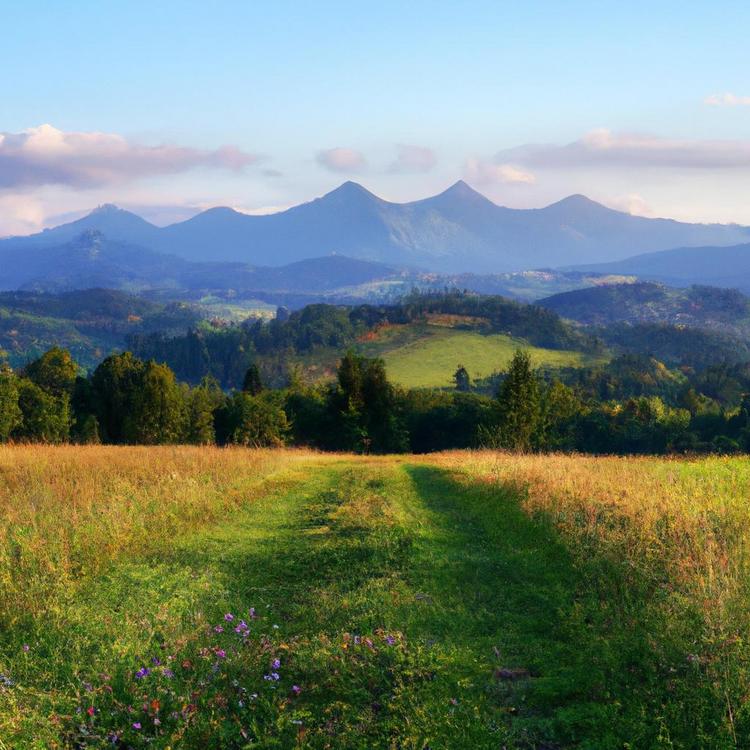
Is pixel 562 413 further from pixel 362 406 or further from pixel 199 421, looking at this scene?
pixel 199 421

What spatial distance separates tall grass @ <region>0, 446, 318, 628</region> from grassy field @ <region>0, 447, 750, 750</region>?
2.3 inches

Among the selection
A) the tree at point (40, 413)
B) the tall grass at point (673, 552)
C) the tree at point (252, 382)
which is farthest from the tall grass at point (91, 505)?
the tree at point (252, 382)

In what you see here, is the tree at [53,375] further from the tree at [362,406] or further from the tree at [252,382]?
the tree at [362,406]

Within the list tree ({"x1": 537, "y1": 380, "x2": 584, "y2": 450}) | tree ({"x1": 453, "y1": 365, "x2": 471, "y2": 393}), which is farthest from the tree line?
tree ({"x1": 453, "y1": 365, "x2": 471, "y2": 393})

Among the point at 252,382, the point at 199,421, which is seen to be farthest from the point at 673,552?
the point at 252,382

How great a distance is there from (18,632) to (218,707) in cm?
306

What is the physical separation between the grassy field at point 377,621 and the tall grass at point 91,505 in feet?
0.19

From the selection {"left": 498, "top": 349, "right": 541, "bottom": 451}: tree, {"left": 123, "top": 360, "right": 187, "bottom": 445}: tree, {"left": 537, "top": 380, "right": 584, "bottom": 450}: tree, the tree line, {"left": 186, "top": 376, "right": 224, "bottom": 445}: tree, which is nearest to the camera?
{"left": 498, "top": 349, "right": 541, "bottom": 451}: tree

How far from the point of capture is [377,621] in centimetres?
736

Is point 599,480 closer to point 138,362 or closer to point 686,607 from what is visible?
point 686,607

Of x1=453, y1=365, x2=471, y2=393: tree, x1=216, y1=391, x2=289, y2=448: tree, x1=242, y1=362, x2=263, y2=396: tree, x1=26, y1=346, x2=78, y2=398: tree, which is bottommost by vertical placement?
x1=453, y1=365, x2=471, y2=393: tree

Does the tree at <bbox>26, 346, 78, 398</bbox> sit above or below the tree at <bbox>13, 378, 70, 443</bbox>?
above

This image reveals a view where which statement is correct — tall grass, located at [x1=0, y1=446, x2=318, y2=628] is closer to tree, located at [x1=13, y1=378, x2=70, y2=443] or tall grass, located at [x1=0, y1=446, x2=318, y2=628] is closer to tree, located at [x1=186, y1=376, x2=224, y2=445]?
tree, located at [x1=13, y1=378, x2=70, y2=443]

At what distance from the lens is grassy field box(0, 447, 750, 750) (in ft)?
17.2
